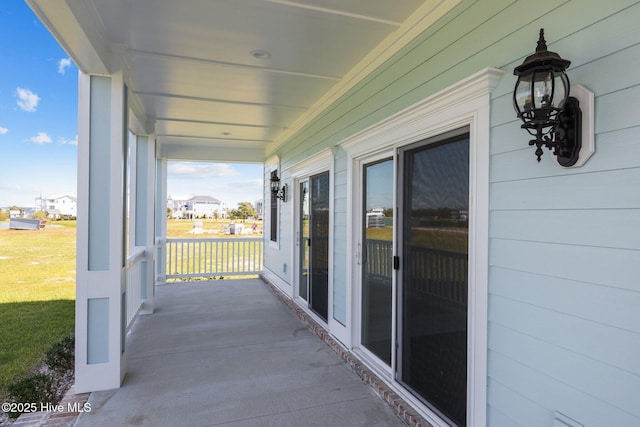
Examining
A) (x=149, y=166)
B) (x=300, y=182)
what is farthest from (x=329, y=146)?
(x=149, y=166)

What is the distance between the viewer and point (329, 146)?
13.9 ft

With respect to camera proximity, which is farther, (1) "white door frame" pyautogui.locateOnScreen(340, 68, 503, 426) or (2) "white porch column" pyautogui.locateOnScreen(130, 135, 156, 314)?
(2) "white porch column" pyautogui.locateOnScreen(130, 135, 156, 314)

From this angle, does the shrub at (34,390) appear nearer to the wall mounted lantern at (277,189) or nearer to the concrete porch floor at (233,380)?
the concrete porch floor at (233,380)

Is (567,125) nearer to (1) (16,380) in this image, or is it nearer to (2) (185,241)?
(1) (16,380)

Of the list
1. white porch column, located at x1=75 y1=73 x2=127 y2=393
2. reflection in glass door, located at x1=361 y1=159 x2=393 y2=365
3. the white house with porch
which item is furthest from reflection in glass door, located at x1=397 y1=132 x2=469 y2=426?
white porch column, located at x1=75 y1=73 x2=127 y2=393

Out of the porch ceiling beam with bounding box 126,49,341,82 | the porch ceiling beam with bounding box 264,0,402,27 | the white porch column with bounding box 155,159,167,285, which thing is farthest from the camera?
the white porch column with bounding box 155,159,167,285

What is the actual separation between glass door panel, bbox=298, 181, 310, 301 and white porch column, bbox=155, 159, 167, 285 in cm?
314

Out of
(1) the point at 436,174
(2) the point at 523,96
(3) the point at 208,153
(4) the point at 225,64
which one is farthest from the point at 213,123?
(2) the point at 523,96

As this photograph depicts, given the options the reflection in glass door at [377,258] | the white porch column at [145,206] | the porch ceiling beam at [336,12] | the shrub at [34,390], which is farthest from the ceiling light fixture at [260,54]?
the shrub at [34,390]

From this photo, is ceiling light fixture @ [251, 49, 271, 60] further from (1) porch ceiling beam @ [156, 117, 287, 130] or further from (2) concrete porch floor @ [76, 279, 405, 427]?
(2) concrete porch floor @ [76, 279, 405, 427]

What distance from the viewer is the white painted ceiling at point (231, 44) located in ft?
7.70

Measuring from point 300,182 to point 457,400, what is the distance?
3947mm

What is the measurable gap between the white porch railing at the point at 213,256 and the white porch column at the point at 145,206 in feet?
7.74

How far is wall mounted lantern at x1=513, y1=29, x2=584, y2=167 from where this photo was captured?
1.35 metres
